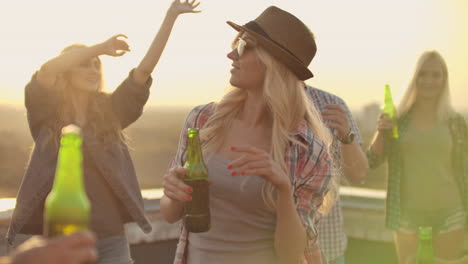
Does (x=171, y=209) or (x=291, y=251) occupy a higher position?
(x=171, y=209)

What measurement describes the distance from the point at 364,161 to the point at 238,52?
1885 mm

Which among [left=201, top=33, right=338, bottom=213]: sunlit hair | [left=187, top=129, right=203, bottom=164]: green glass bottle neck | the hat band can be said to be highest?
the hat band

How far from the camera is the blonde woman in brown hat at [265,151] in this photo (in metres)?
3.49

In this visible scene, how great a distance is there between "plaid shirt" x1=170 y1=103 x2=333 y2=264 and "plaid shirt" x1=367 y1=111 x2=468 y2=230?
2.97 meters

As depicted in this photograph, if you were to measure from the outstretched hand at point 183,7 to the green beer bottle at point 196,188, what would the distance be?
67.9 inches

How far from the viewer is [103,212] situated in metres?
4.74

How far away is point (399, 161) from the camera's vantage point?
21.5 feet

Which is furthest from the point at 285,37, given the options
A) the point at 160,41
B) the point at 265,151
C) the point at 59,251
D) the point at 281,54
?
the point at 59,251

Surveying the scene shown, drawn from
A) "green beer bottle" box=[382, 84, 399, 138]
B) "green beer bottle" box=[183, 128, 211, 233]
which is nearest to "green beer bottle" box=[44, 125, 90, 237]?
"green beer bottle" box=[183, 128, 211, 233]

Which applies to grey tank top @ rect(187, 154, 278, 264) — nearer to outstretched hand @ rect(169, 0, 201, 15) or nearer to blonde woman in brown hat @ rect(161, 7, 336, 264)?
blonde woman in brown hat @ rect(161, 7, 336, 264)

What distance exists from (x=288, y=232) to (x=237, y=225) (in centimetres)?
→ 23

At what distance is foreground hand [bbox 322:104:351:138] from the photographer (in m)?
4.75

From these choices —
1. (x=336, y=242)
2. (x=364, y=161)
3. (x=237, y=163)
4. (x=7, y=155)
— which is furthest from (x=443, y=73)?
(x=7, y=155)

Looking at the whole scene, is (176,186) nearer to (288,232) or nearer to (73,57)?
(288,232)
